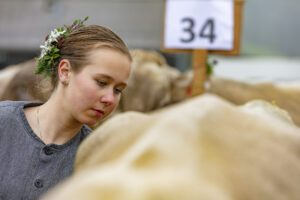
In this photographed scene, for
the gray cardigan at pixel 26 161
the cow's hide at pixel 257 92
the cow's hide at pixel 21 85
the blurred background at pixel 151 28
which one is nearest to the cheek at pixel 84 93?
the gray cardigan at pixel 26 161

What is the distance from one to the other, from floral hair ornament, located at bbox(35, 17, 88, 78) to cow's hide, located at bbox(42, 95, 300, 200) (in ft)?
2.06

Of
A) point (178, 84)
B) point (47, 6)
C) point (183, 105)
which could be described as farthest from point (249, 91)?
point (47, 6)

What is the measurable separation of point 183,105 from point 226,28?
6.98ft

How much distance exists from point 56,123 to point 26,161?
143mm

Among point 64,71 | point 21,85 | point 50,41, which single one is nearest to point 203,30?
point 21,85

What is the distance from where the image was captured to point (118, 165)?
0.69 m

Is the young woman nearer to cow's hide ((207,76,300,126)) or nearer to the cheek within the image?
the cheek

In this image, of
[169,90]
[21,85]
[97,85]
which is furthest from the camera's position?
[169,90]

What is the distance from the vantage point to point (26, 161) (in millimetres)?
1296

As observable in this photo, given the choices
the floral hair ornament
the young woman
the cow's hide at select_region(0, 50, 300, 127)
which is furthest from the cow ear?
the young woman

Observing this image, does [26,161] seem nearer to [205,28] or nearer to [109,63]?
[109,63]

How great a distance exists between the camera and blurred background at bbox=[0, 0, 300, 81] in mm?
6535

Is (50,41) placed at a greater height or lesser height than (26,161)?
greater

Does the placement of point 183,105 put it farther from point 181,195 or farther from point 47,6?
point 47,6
